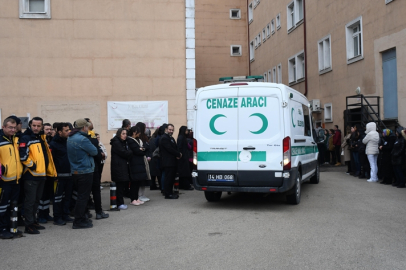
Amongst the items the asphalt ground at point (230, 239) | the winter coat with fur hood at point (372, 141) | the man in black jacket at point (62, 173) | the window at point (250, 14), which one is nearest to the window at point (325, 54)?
the winter coat with fur hood at point (372, 141)

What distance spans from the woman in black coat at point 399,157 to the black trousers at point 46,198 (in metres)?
9.13

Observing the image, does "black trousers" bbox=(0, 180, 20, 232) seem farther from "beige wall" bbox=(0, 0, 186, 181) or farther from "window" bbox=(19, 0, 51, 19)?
"window" bbox=(19, 0, 51, 19)

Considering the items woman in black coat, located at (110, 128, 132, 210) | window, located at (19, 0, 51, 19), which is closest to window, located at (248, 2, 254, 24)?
window, located at (19, 0, 51, 19)

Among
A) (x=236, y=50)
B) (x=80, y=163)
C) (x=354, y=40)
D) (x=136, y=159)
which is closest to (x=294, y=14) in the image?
(x=354, y=40)

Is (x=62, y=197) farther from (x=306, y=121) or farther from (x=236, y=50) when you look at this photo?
(x=236, y=50)

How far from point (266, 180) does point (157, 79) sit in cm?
717

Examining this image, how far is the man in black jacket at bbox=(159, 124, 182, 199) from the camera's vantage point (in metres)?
10.8

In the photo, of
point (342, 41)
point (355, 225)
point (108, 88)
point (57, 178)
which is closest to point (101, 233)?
point (57, 178)

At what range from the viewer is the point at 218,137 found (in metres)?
9.30

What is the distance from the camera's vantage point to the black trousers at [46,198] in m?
8.02

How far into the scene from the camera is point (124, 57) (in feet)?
48.8

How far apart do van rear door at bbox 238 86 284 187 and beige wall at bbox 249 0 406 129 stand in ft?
27.8

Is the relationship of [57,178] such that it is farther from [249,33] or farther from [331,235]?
[249,33]

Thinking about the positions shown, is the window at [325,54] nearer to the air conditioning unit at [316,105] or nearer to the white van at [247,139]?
the air conditioning unit at [316,105]
